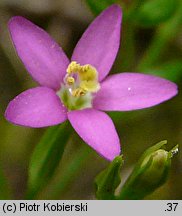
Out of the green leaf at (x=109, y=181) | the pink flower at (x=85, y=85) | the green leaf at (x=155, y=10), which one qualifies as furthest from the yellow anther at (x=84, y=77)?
the green leaf at (x=155, y=10)

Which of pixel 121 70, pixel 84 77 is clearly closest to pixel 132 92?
pixel 84 77

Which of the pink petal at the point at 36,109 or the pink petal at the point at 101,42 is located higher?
the pink petal at the point at 101,42

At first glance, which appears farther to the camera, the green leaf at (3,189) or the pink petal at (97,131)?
the green leaf at (3,189)

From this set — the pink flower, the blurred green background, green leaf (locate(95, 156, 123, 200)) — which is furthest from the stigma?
the blurred green background

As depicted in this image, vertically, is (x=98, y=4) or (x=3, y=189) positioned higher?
(x=98, y=4)

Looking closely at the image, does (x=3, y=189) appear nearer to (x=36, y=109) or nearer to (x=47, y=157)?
(x=47, y=157)

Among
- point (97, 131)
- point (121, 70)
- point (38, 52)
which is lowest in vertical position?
point (97, 131)

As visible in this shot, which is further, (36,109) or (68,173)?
(68,173)

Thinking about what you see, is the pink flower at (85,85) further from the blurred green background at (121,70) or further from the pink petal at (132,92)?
the blurred green background at (121,70)

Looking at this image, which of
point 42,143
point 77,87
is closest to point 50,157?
point 42,143
